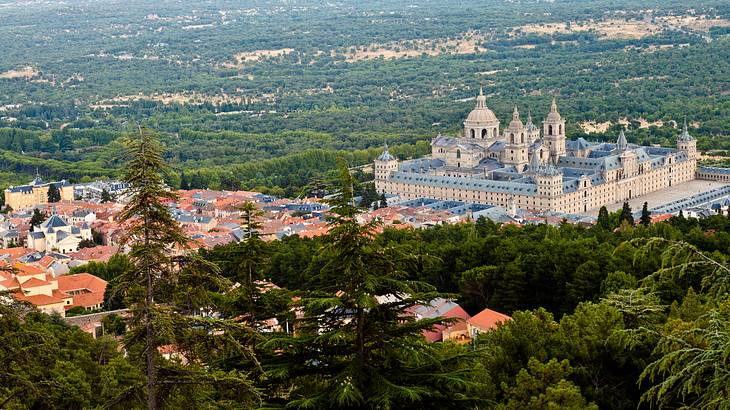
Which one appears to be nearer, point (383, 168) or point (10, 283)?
point (10, 283)

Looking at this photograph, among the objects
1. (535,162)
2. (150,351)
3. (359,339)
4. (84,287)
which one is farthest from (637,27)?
(150,351)

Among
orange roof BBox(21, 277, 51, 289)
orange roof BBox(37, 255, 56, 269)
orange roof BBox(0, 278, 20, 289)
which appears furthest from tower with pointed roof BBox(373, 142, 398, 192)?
orange roof BBox(21, 277, 51, 289)

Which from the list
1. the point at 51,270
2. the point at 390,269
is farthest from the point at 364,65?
the point at 390,269

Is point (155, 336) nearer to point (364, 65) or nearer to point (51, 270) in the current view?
point (51, 270)

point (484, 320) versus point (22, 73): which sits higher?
point (484, 320)

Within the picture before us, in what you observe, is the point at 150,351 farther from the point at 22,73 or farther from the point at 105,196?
the point at 22,73

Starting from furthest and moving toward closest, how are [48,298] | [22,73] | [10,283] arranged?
[22,73] < [10,283] < [48,298]
